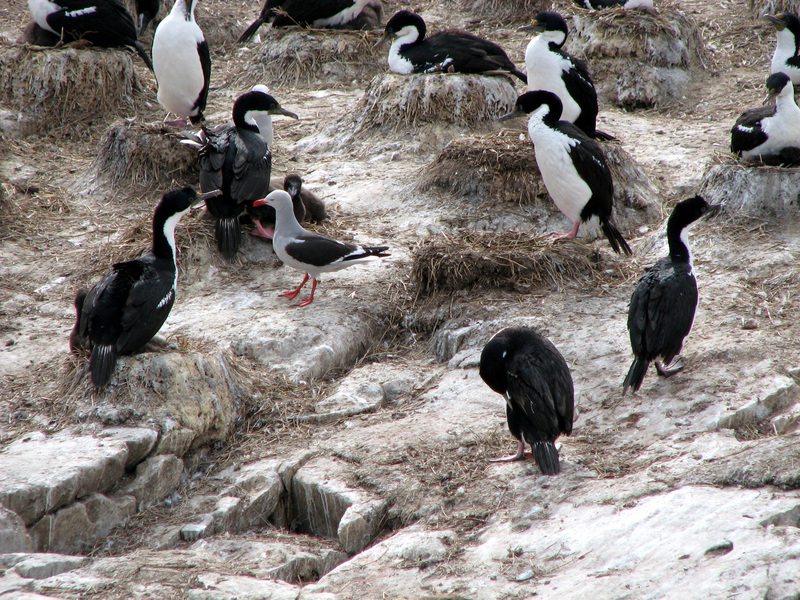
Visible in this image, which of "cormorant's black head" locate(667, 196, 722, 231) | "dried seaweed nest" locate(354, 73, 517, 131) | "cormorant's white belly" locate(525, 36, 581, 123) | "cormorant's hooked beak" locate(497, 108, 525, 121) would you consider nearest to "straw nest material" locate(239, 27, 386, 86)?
A: "dried seaweed nest" locate(354, 73, 517, 131)

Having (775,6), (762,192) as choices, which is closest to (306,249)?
(762,192)

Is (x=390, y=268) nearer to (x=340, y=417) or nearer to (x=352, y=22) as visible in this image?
(x=340, y=417)

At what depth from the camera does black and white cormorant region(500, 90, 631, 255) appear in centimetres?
688

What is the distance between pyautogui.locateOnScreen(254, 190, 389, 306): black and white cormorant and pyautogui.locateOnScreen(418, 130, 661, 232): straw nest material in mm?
1676

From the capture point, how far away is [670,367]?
525 cm

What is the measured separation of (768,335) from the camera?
5.36 metres

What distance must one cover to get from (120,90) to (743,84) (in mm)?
7533

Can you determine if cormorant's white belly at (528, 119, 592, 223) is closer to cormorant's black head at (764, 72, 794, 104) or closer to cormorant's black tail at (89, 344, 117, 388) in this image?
cormorant's black head at (764, 72, 794, 104)

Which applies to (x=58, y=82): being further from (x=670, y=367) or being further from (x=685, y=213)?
(x=670, y=367)

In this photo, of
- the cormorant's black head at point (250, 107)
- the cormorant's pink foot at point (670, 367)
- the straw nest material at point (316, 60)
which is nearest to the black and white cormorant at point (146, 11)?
the straw nest material at point (316, 60)

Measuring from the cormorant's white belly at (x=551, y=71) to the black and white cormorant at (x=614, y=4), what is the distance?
10.7ft

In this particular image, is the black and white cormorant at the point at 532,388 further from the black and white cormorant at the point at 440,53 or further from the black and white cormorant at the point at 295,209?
the black and white cormorant at the point at 440,53

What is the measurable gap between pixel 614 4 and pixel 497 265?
21.1ft

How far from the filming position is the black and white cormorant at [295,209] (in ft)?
22.9
